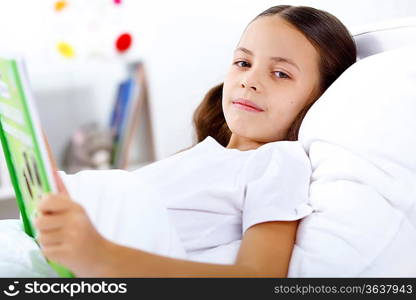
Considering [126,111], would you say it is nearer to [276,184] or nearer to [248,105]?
[248,105]

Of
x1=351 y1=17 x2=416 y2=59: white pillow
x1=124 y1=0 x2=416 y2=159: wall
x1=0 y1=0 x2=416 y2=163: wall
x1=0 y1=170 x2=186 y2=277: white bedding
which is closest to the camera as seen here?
x1=0 y1=170 x2=186 y2=277: white bedding

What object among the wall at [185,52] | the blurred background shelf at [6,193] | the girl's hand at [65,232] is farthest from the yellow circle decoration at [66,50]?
the girl's hand at [65,232]

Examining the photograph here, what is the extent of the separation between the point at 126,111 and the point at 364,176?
73.4 inches

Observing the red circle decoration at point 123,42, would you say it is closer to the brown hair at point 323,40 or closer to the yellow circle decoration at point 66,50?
the yellow circle decoration at point 66,50

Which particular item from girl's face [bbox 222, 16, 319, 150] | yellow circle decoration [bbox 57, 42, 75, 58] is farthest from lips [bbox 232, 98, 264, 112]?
yellow circle decoration [bbox 57, 42, 75, 58]

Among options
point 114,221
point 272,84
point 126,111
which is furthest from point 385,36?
point 126,111

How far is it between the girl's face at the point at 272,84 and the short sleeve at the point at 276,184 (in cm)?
11

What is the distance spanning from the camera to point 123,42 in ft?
8.96

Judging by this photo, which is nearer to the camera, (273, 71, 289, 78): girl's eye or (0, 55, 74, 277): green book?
(0, 55, 74, 277): green book

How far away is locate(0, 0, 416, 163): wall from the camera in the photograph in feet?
7.69

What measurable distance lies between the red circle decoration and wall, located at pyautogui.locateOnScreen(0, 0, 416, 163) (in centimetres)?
4

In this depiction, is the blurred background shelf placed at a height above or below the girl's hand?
below

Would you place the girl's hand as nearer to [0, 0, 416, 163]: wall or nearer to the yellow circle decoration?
[0, 0, 416, 163]: wall

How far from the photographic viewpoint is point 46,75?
262 centimetres
